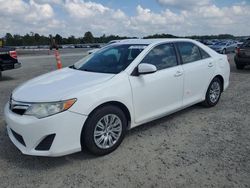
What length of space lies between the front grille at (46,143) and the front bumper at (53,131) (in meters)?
0.02

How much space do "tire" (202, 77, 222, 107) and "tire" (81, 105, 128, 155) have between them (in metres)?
2.41

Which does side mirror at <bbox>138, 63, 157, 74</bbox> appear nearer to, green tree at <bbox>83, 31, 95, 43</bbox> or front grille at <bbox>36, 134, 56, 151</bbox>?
front grille at <bbox>36, 134, 56, 151</bbox>

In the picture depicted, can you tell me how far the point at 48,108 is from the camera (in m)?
3.31

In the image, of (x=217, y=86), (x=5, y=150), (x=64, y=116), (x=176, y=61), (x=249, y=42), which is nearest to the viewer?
(x=64, y=116)

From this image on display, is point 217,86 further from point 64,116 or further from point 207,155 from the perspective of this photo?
point 64,116

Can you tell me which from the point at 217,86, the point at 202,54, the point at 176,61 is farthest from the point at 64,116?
the point at 217,86

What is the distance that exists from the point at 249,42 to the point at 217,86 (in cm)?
708

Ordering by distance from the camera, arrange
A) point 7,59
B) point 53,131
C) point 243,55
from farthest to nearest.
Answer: point 243,55 → point 7,59 → point 53,131

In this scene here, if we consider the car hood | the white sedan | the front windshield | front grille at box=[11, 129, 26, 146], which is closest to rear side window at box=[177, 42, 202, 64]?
the white sedan

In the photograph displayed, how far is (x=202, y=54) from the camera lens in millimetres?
5504

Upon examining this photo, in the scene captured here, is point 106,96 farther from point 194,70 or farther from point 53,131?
point 194,70

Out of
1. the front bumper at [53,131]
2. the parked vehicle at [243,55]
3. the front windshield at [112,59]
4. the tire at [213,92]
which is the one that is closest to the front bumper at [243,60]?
the parked vehicle at [243,55]

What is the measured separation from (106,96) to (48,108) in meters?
0.77

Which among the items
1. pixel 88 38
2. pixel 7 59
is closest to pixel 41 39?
pixel 88 38
